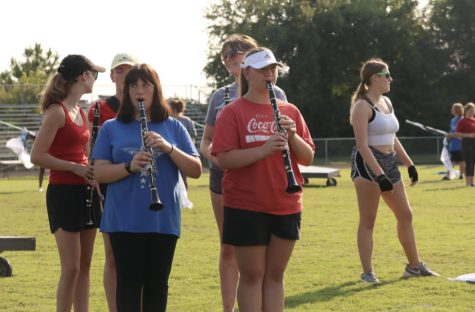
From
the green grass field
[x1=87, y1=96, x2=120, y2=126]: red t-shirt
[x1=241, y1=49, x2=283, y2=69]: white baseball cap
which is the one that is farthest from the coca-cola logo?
the green grass field

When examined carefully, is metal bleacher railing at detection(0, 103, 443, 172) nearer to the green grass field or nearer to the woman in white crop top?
the green grass field

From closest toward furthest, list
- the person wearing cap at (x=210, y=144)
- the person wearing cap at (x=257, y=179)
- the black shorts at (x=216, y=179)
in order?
the person wearing cap at (x=257, y=179) < the person wearing cap at (x=210, y=144) < the black shorts at (x=216, y=179)

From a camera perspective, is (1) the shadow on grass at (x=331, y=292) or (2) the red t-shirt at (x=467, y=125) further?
(2) the red t-shirt at (x=467, y=125)

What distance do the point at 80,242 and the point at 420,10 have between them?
66963mm

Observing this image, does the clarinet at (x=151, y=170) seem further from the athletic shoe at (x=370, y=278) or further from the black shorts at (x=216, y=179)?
the athletic shoe at (x=370, y=278)

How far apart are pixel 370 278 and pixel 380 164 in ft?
3.60

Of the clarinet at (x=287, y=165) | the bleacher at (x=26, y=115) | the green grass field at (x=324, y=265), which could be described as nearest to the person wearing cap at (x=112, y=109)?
the clarinet at (x=287, y=165)

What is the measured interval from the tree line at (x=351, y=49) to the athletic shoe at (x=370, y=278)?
183 feet

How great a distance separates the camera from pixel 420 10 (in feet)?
235

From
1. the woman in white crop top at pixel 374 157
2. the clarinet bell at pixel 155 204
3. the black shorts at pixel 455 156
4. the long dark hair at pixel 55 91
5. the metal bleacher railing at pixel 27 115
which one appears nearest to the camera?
the clarinet bell at pixel 155 204

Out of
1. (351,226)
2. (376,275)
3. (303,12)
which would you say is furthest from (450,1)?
(376,275)

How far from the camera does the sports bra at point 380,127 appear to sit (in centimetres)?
937

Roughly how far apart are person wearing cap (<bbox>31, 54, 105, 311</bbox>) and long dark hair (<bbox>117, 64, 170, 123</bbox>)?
869 millimetres

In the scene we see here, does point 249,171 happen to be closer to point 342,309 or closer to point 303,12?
point 342,309
